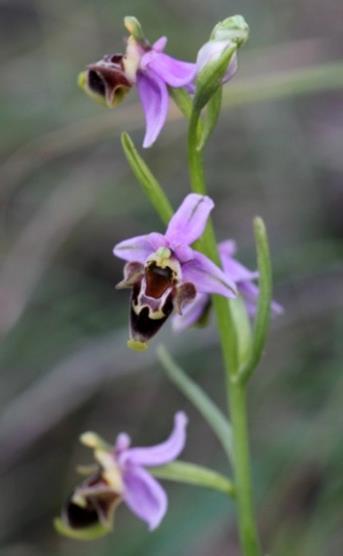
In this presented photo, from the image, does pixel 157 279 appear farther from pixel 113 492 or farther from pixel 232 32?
pixel 113 492

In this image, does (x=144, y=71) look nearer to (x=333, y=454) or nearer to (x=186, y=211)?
(x=186, y=211)

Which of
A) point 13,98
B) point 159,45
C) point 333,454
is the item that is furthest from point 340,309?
point 159,45

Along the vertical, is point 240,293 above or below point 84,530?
above

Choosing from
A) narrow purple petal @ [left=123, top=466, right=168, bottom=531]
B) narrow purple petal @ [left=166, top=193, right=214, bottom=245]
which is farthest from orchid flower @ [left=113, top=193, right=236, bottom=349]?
narrow purple petal @ [left=123, top=466, right=168, bottom=531]

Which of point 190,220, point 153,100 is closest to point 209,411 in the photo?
point 190,220

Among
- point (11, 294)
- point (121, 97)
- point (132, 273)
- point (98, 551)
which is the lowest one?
point (98, 551)

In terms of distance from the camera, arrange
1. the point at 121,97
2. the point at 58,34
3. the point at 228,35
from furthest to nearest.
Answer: the point at 58,34
the point at 121,97
the point at 228,35
